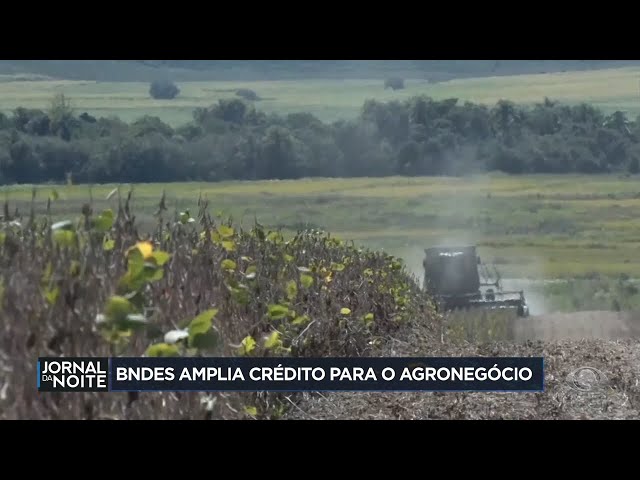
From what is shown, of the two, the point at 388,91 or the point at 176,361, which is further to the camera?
the point at 388,91

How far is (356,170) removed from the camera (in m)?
6.46

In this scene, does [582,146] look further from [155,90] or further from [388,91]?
[155,90]

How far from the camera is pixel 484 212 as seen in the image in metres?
6.45

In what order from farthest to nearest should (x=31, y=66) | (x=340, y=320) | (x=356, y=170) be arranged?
(x=340, y=320), (x=356, y=170), (x=31, y=66)

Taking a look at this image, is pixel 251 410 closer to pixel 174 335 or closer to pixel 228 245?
pixel 228 245

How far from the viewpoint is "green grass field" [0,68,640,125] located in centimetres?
Result: 626

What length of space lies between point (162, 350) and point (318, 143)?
3.76 ft

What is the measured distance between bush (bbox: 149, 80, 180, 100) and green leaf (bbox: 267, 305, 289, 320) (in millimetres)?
885

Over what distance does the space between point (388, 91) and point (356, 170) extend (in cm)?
30

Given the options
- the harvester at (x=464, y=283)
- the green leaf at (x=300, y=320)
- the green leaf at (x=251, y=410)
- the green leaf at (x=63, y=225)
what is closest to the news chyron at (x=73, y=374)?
the green leaf at (x=63, y=225)

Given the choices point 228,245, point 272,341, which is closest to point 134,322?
point 272,341

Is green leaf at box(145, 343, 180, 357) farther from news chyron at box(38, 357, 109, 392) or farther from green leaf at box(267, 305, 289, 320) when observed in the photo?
green leaf at box(267, 305, 289, 320)

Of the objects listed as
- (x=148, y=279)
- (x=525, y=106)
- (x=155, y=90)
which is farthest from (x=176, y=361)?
(x=525, y=106)

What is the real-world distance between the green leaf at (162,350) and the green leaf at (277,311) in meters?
1.10
